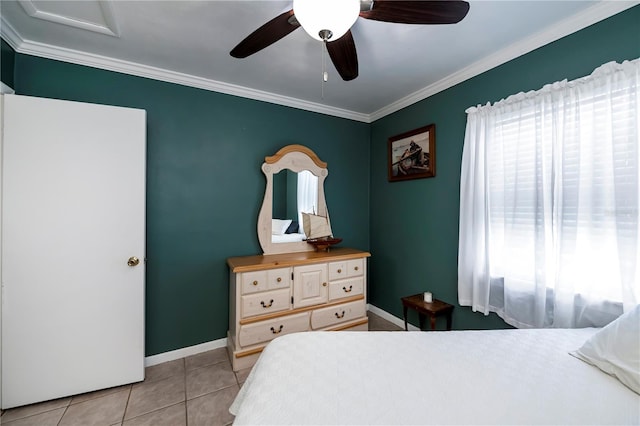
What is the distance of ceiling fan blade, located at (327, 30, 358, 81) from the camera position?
1374mm

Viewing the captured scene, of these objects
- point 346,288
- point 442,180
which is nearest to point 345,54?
point 442,180

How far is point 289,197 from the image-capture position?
282 centimetres

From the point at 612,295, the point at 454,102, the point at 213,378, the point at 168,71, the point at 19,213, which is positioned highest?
the point at 168,71

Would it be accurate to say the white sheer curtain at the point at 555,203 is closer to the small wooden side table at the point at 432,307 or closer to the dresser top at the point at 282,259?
the small wooden side table at the point at 432,307

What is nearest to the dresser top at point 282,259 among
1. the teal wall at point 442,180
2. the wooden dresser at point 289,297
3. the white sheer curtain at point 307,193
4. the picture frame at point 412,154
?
the wooden dresser at point 289,297

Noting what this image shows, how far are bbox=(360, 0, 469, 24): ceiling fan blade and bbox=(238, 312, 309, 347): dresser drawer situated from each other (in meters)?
2.25

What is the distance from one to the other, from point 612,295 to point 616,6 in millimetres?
1606

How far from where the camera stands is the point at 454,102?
2.40 meters

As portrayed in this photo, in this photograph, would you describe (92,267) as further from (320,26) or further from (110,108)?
(320,26)

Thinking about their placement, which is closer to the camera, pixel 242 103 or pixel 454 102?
pixel 454 102

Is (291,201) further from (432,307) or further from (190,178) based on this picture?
(432,307)

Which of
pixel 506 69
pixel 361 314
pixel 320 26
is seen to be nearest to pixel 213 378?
pixel 361 314

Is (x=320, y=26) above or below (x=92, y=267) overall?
above

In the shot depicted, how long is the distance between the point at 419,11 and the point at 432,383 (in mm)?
1516
